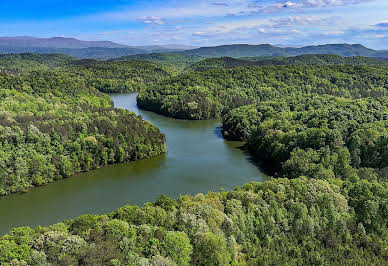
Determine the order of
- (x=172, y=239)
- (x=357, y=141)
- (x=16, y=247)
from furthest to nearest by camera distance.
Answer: (x=357, y=141)
(x=172, y=239)
(x=16, y=247)

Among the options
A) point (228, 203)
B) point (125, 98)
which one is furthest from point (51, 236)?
point (125, 98)

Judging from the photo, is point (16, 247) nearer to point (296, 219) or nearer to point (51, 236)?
point (51, 236)

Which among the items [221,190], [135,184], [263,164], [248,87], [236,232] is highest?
[248,87]

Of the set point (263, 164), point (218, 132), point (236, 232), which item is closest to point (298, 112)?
point (218, 132)

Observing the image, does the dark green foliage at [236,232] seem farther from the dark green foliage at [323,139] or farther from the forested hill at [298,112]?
the forested hill at [298,112]

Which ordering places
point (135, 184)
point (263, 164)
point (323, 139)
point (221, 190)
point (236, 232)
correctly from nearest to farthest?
point (236, 232) < point (221, 190) < point (135, 184) < point (323, 139) < point (263, 164)

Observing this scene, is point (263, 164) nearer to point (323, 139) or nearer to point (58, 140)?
point (323, 139)

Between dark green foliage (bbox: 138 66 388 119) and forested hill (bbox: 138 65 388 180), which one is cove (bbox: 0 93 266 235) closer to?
forested hill (bbox: 138 65 388 180)
